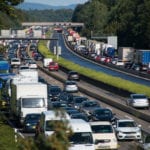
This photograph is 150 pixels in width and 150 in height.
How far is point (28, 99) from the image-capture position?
33.6m

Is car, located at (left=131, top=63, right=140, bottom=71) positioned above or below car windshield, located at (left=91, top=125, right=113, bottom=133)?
below

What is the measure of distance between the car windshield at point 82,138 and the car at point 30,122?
12.0m

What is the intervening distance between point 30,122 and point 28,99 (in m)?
2.35

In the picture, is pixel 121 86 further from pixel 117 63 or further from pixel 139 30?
pixel 139 30

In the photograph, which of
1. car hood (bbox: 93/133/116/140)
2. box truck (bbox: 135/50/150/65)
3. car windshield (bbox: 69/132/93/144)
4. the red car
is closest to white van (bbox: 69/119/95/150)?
car windshield (bbox: 69/132/93/144)

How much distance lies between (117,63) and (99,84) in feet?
119

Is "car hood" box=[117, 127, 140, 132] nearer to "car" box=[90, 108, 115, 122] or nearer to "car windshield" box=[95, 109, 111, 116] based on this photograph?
"car" box=[90, 108, 115, 122]

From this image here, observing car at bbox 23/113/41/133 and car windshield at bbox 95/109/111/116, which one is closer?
car at bbox 23/113/41/133

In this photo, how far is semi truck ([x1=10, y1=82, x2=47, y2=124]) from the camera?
109 feet

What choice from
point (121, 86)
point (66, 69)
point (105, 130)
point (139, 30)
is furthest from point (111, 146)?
point (139, 30)

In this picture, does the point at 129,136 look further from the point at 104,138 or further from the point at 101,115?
the point at 101,115

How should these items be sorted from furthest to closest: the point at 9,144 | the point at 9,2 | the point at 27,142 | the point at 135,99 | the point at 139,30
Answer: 1. the point at 139,30
2. the point at 135,99
3. the point at 9,2
4. the point at 9,144
5. the point at 27,142

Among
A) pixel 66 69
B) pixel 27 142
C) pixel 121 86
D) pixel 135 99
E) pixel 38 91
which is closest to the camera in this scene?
pixel 27 142

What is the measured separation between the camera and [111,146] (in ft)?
77.5
